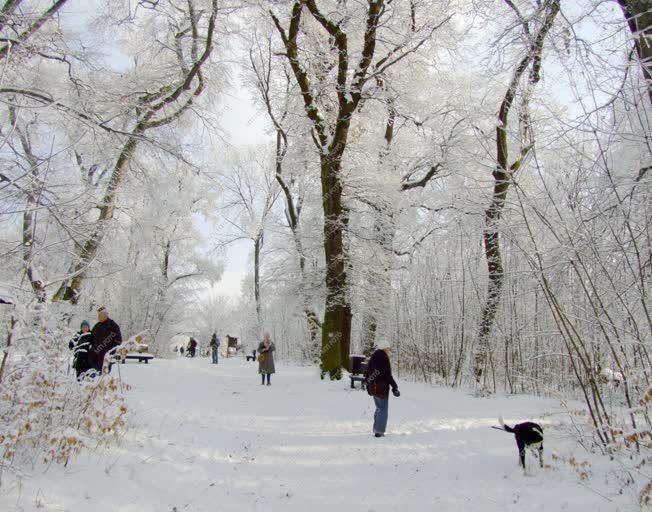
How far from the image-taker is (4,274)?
6961 millimetres

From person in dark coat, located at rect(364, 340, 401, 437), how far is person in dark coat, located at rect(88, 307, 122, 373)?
435cm

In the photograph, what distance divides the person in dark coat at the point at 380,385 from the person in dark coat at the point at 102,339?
4.35 m

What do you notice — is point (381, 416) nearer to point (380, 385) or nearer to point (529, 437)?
point (380, 385)

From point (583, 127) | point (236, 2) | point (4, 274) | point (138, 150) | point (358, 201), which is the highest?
point (236, 2)

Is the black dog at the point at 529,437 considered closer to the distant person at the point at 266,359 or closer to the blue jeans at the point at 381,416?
the blue jeans at the point at 381,416

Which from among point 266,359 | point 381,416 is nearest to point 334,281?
point 266,359

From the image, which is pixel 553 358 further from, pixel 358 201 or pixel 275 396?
pixel 358 201

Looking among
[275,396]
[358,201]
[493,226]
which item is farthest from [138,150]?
[358,201]

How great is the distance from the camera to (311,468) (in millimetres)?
5676

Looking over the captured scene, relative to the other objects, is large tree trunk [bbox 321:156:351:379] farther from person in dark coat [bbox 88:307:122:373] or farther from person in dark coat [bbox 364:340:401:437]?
person in dark coat [bbox 88:307:122:373]

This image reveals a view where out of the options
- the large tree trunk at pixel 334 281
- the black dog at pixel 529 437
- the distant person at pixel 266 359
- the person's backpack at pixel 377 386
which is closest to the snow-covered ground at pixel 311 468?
the black dog at pixel 529 437

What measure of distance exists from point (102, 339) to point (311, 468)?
4634 millimetres

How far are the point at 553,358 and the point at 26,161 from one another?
1108 centimetres

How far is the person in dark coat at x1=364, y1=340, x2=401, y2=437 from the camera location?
23.5ft
